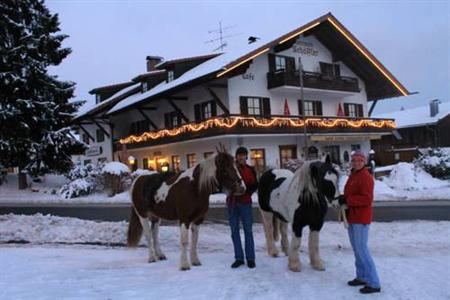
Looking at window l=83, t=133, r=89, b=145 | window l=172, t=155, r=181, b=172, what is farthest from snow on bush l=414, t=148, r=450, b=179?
window l=83, t=133, r=89, b=145

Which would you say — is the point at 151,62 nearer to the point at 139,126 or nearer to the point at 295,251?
the point at 139,126

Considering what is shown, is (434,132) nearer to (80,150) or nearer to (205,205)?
(80,150)

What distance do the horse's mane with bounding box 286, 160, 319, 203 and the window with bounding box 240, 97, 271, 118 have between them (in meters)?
23.1

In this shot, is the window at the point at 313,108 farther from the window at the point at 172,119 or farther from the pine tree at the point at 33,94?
the pine tree at the point at 33,94

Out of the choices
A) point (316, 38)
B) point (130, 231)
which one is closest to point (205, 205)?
point (130, 231)

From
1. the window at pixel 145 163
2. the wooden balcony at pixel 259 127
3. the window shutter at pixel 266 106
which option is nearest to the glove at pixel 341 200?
the wooden balcony at pixel 259 127

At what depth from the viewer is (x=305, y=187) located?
7.45m

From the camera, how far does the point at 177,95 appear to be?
34.1 metres

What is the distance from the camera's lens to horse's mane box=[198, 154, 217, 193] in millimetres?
7895

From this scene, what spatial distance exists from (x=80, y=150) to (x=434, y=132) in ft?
147

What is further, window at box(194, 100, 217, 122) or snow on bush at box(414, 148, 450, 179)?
window at box(194, 100, 217, 122)

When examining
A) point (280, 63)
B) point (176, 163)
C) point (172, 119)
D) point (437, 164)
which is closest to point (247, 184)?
point (437, 164)

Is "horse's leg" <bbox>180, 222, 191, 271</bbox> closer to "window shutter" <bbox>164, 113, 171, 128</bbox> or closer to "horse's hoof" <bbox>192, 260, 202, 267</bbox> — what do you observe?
"horse's hoof" <bbox>192, 260, 202, 267</bbox>

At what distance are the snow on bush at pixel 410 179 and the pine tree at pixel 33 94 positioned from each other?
65.9ft
